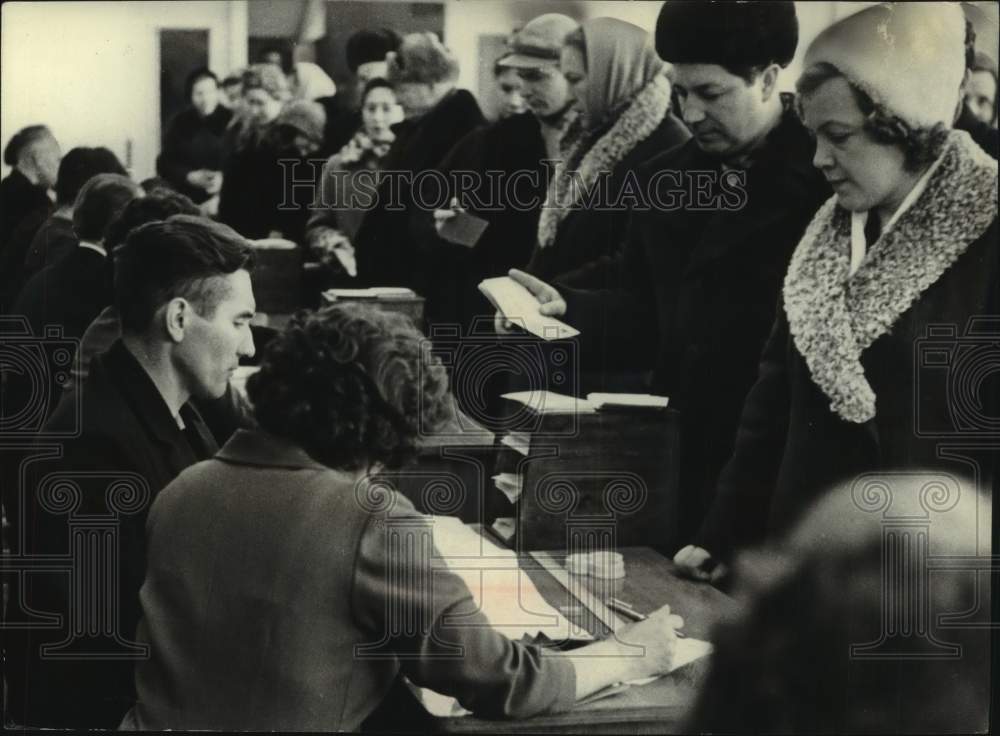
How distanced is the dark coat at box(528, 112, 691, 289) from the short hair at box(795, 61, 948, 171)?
0.41 m

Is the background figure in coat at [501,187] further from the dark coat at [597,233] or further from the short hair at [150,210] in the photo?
the short hair at [150,210]

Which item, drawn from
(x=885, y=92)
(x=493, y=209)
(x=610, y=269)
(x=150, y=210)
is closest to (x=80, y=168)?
(x=150, y=210)

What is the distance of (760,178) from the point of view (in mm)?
3318

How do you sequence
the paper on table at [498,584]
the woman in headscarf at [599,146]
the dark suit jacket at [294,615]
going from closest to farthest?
the dark suit jacket at [294,615]
the paper on table at [498,584]
the woman in headscarf at [599,146]

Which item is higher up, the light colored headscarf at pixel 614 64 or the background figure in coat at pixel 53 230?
the light colored headscarf at pixel 614 64

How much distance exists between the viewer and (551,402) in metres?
3.31

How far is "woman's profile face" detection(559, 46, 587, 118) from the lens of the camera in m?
3.31

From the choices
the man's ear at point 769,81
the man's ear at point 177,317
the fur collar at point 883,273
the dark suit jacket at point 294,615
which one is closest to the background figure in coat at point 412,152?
the man's ear at point 177,317

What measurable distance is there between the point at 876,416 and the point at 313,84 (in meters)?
1.74

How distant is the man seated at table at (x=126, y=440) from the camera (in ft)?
10.6

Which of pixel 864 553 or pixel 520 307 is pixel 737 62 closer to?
pixel 520 307

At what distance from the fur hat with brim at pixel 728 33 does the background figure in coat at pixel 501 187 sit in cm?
29

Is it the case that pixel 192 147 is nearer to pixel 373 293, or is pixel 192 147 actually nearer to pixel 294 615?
pixel 373 293

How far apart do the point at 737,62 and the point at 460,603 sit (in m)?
1.59
